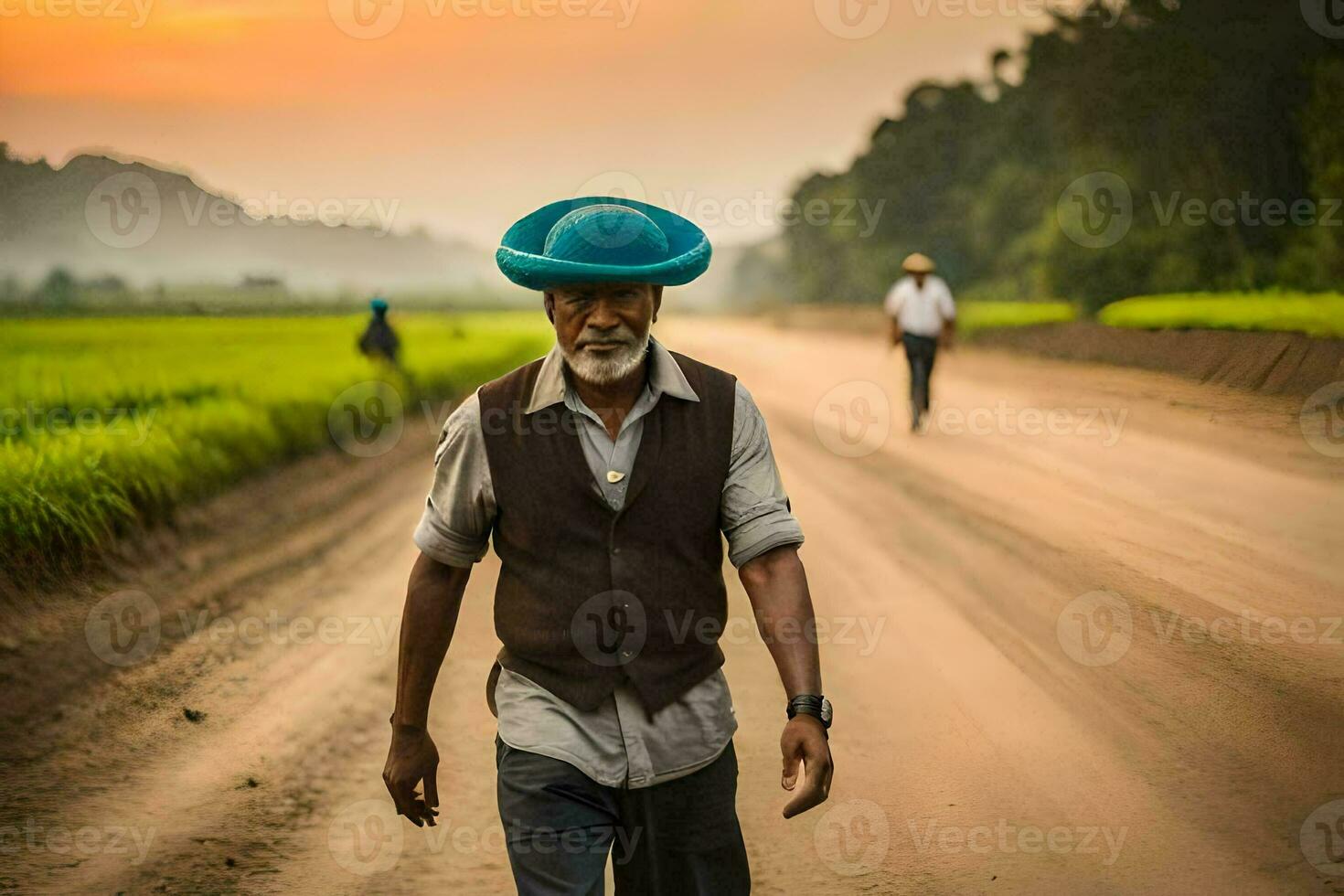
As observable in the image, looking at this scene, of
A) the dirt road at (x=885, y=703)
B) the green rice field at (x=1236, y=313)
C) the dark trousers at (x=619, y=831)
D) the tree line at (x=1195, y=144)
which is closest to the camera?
the dark trousers at (x=619, y=831)

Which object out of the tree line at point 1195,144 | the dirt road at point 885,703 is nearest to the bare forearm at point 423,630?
the dirt road at point 885,703

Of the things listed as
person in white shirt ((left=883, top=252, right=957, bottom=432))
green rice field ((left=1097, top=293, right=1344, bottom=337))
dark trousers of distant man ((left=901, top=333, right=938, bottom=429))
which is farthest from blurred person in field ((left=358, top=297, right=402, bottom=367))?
green rice field ((left=1097, top=293, right=1344, bottom=337))

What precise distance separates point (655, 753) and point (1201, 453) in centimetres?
1133

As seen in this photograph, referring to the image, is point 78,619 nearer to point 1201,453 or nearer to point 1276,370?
point 1201,453

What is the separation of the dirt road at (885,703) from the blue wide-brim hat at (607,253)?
2.28 metres

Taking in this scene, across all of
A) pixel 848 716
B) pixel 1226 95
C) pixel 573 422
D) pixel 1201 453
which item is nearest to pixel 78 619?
pixel 848 716

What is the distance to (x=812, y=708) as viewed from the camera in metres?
2.87

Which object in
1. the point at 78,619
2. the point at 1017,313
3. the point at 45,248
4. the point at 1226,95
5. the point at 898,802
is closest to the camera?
the point at 898,802

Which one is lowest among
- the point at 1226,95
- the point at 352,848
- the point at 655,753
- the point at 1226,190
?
the point at 352,848

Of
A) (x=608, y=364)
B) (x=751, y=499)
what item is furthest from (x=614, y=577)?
→ (x=608, y=364)

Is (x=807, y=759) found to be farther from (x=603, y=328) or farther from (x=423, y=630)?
(x=603, y=328)

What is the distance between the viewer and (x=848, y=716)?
6.00 meters

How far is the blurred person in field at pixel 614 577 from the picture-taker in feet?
9.11

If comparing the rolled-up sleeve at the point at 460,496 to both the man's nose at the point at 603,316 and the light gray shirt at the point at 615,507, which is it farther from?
the man's nose at the point at 603,316
